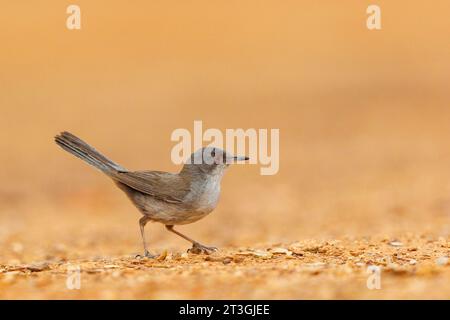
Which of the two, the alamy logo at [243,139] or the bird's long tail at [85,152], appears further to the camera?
the alamy logo at [243,139]

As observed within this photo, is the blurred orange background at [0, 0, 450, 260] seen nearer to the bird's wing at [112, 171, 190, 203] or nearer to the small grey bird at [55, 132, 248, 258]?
the small grey bird at [55, 132, 248, 258]

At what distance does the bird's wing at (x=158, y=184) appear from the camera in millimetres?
7555

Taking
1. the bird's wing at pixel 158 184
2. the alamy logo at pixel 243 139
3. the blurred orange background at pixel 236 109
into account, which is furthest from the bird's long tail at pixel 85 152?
the alamy logo at pixel 243 139

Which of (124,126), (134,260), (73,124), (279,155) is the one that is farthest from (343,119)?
(134,260)

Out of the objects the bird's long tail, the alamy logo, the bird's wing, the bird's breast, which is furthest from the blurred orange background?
the bird's breast

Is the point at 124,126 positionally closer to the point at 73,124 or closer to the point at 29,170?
the point at 73,124

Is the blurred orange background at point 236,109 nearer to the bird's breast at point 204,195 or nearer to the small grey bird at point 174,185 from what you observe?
the small grey bird at point 174,185

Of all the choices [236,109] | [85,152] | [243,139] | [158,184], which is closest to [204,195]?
[158,184]

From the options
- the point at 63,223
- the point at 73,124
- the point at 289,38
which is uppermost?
the point at 289,38

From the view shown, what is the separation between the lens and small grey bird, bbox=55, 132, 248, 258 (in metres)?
7.52

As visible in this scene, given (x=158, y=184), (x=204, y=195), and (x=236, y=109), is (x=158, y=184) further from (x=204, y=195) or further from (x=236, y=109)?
(x=236, y=109)

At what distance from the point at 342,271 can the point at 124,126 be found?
18.2 m

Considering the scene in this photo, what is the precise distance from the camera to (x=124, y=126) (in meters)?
24.0

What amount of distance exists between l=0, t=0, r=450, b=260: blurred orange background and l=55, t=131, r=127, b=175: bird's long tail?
5.74ft
